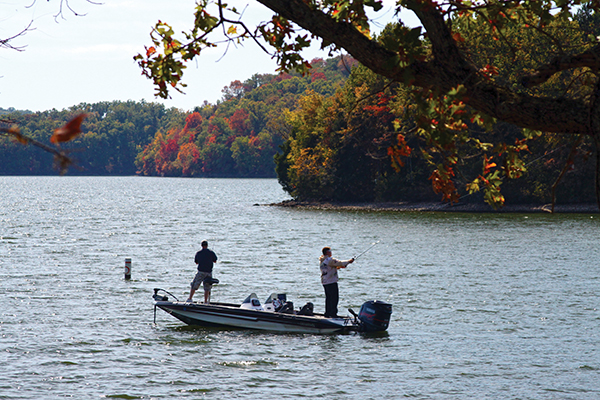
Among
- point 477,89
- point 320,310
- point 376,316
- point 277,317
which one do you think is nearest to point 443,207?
point 320,310

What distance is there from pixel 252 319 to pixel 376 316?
12.7ft

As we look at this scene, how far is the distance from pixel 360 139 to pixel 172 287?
5189 centimetres

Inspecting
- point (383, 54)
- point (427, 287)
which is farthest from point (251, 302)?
point (383, 54)

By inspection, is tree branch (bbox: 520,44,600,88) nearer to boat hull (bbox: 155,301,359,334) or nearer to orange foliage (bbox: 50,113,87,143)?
orange foliage (bbox: 50,113,87,143)

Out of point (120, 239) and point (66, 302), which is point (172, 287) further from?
point (120, 239)

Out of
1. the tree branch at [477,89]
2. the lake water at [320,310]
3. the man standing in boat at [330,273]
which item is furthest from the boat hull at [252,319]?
the tree branch at [477,89]

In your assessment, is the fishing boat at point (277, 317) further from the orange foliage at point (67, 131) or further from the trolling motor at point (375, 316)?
the orange foliage at point (67, 131)

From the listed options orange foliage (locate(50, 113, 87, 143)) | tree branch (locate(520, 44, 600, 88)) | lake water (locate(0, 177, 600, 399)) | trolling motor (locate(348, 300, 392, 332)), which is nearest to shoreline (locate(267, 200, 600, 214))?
lake water (locate(0, 177, 600, 399))

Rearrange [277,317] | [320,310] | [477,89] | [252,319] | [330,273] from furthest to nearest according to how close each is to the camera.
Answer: [320,310]
[252,319]
[277,317]
[330,273]
[477,89]

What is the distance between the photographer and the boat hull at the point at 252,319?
21.1 m

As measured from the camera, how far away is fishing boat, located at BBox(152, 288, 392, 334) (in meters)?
21.0

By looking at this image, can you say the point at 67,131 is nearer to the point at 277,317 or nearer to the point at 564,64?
the point at 564,64

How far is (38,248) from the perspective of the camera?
46938 millimetres

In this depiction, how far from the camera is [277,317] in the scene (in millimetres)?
21266
